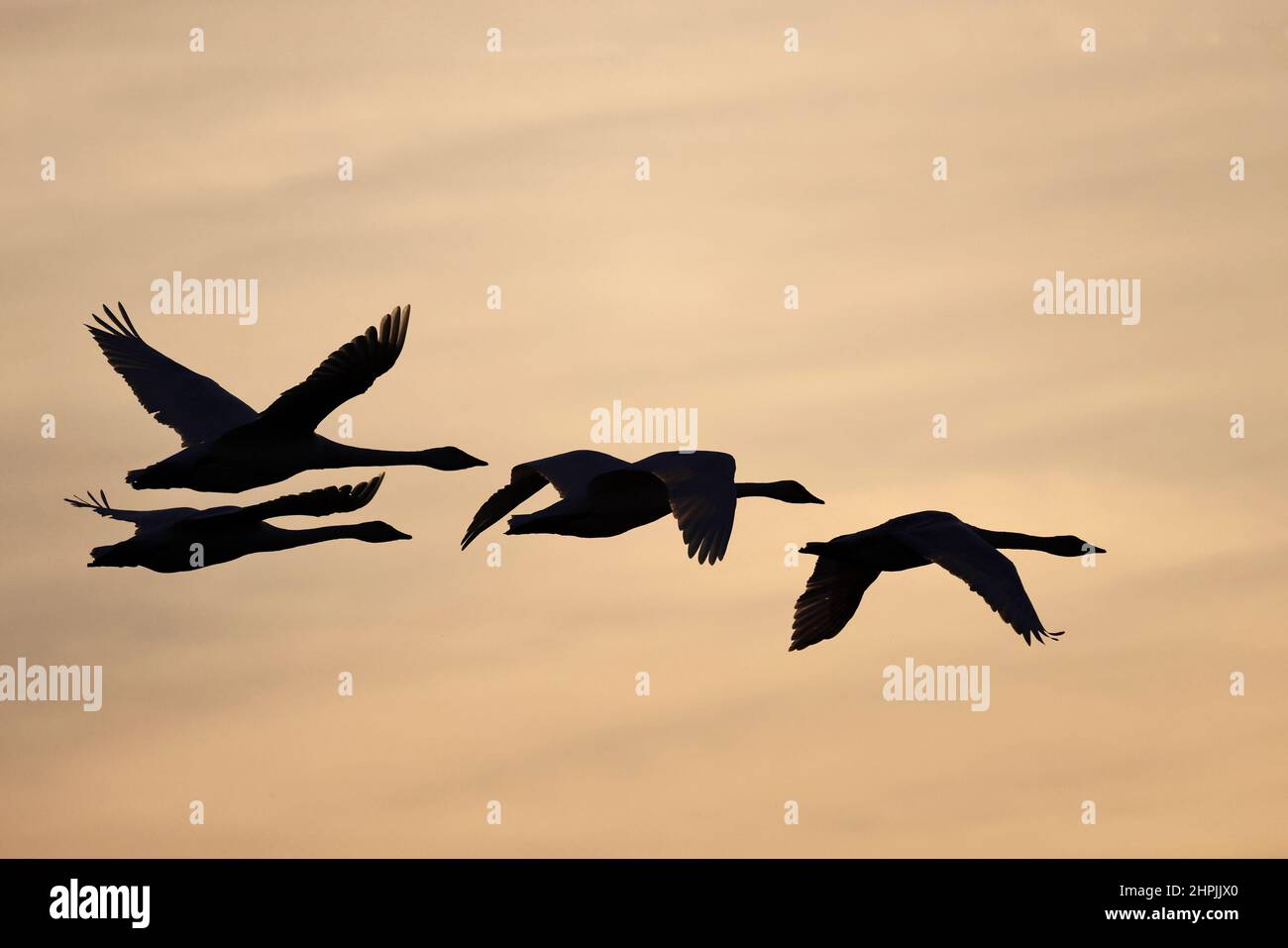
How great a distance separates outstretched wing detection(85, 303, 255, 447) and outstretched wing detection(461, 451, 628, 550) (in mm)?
4203

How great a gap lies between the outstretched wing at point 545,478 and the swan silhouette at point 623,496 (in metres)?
0.01

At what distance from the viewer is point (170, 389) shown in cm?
3750

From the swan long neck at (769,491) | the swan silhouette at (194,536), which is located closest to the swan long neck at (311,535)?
the swan silhouette at (194,536)

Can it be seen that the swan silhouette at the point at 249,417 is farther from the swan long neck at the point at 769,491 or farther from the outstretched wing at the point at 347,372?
the swan long neck at the point at 769,491

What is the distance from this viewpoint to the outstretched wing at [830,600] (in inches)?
1369

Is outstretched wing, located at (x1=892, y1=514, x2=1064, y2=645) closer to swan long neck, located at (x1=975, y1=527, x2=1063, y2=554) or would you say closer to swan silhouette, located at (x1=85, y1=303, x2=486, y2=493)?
swan long neck, located at (x1=975, y1=527, x2=1063, y2=554)

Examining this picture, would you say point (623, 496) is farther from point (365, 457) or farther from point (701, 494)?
point (365, 457)

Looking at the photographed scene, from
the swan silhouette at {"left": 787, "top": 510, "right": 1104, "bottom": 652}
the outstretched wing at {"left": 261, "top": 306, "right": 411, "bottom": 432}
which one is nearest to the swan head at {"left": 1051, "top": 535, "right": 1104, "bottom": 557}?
the swan silhouette at {"left": 787, "top": 510, "right": 1104, "bottom": 652}

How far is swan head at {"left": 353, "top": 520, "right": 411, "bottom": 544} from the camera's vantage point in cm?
3759
